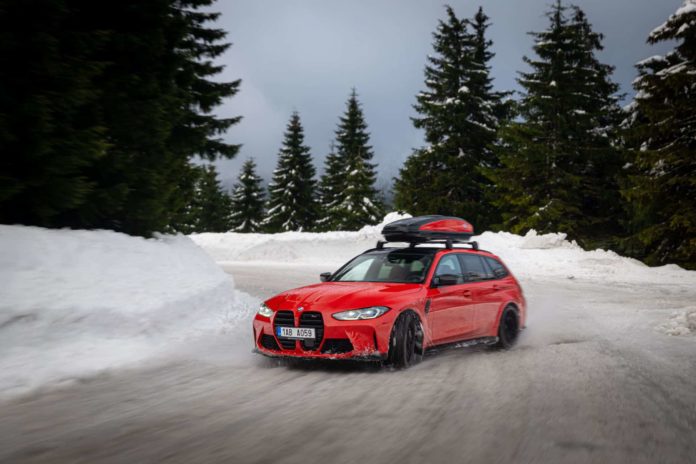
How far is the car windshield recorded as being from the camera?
319 inches

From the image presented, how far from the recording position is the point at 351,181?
6009cm

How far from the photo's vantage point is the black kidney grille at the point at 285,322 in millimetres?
7000

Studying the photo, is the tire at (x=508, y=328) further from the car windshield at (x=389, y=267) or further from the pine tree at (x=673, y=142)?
the pine tree at (x=673, y=142)

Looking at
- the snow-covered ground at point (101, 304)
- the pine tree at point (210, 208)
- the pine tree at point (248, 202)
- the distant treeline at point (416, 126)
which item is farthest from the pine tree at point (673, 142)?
the pine tree at point (210, 208)

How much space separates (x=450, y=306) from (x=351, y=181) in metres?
52.5

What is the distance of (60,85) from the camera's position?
29.1ft

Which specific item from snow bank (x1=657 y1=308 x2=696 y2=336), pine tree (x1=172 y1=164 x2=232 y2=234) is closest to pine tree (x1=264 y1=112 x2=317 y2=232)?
pine tree (x1=172 y1=164 x2=232 y2=234)

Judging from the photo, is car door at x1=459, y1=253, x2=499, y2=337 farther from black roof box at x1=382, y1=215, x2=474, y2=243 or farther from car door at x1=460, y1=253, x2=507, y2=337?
black roof box at x1=382, y1=215, x2=474, y2=243

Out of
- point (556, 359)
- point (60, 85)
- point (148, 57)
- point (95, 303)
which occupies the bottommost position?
point (556, 359)

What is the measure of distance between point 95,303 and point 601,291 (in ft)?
44.6

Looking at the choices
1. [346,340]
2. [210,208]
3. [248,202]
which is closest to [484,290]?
[346,340]

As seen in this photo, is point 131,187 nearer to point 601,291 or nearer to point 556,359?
point 556,359

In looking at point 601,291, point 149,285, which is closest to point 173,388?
point 149,285

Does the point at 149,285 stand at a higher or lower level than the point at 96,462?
higher
